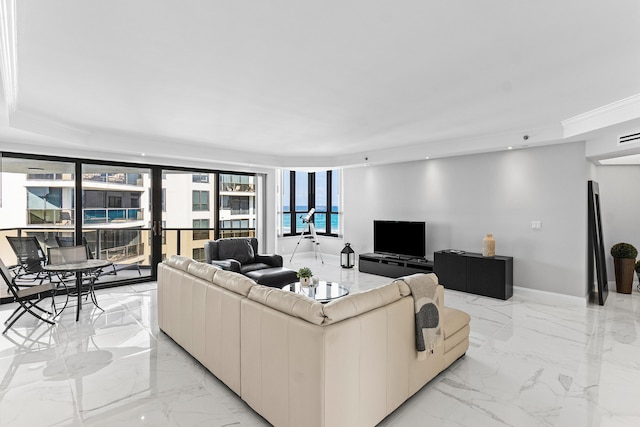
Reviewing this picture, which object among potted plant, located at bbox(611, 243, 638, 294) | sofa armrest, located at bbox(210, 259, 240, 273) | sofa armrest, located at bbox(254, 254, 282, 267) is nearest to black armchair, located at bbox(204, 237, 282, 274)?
sofa armrest, located at bbox(254, 254, 282, 267)

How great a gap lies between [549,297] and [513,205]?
1.52 meters

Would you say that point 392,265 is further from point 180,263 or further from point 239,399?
point 239,399

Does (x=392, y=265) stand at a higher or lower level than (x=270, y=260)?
lower

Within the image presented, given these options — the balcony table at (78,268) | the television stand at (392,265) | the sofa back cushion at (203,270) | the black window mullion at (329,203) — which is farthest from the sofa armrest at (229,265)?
the black window mullion at (329,203)

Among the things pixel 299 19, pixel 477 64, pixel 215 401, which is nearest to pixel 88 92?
pixel 299 19

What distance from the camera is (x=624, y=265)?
5.67m

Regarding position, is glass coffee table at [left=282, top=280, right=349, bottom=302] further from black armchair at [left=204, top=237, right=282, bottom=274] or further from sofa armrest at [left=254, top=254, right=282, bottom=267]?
sofa armrest at [left=254, top=254, right=282, bottom=267]

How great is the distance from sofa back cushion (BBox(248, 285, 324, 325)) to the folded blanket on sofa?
0.88 metres

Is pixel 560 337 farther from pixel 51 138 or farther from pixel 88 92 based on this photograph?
pixel 51 138

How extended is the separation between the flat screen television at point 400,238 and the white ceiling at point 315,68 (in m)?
2.13

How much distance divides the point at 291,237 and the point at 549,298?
637 centimetres

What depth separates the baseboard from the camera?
502cm

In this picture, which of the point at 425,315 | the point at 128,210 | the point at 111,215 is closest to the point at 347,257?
the point at 128,210

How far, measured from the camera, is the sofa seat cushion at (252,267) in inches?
219
